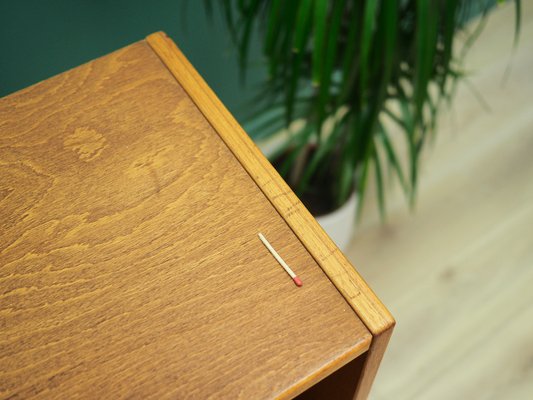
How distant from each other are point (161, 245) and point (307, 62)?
0.70 meters

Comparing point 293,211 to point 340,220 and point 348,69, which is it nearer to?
point 348,69

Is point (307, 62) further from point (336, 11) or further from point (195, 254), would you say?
point (195, 254)

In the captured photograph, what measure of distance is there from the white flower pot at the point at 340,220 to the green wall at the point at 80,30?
45cm

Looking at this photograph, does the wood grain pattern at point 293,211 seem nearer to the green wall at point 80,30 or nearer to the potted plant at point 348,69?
the potted plant at point 348,69

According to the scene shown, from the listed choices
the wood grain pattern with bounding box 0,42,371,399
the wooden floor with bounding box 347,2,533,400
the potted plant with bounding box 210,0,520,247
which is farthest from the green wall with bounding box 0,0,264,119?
the wooden floor with bounding box 347,2,533,400

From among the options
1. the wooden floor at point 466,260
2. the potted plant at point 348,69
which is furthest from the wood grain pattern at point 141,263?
the wooden floor at point 466,260

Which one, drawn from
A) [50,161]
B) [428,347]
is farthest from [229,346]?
[428,347]

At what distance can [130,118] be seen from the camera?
0.66 metres

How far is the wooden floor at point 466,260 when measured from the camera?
53.4 inches

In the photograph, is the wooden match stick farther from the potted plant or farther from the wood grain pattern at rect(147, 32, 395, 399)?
the potted plant

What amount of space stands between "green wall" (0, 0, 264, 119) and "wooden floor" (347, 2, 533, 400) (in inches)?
26.3

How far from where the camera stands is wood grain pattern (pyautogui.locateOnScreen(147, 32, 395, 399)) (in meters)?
0.55

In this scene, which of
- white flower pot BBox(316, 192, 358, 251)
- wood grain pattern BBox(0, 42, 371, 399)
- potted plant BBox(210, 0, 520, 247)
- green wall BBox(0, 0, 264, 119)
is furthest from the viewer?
white flower pot BBox(316, 192, 358, 251)

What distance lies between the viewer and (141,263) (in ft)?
1.86
